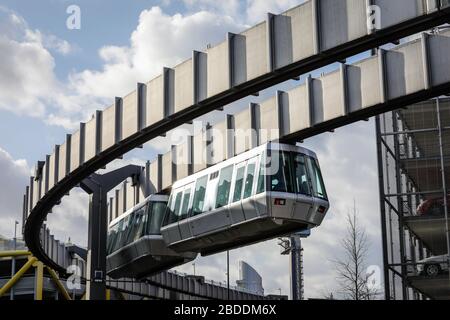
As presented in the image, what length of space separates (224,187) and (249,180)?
61.6 inches

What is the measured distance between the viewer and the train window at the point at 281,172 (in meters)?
22.7

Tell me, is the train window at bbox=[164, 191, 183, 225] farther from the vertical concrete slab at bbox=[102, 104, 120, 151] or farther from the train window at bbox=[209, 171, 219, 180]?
the vertical concrete slab at bbox=[102, 104, 120, 151]

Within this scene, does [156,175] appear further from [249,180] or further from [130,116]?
[249,180]

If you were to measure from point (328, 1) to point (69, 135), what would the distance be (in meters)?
14.1

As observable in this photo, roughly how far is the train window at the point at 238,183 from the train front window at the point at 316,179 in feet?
6.61

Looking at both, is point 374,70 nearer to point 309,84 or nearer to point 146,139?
point 309,84

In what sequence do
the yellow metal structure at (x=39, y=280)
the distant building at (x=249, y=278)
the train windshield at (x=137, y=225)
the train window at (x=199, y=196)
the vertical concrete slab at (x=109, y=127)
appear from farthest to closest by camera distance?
the distant building at (x=249, y=278)
the yellow metal structure at (x=39, y=280)
the train windshield at (x=137, y=225)
the train window at (x=199, y=196)
the vertical concrete slab at (x=109, y=127)

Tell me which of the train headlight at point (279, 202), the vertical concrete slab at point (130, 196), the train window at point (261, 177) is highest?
the vertical concrete slab at point (130, 196)

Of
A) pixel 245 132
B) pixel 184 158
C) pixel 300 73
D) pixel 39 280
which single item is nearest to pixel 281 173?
pixel 245 132

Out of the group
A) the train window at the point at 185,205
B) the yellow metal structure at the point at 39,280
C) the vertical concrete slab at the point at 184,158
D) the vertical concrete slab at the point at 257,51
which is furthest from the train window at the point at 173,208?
the yellow metal structure at the point at 39,280

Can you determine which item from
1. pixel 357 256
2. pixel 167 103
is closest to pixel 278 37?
pixel 167 103

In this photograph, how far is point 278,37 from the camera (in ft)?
65.1

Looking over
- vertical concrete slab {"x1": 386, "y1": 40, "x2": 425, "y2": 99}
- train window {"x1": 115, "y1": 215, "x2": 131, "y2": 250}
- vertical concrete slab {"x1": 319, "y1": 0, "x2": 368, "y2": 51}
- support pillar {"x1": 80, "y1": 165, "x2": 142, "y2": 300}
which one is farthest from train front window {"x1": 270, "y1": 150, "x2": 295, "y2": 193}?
train window {"x1": 115, "y1": 215, "x2": 131, "y2": 250}

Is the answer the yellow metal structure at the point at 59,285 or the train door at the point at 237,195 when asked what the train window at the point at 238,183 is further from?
the yellow metal structure at the point at 59,285
